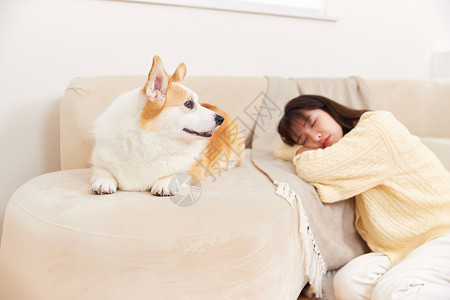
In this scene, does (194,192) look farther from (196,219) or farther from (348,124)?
(348,124)

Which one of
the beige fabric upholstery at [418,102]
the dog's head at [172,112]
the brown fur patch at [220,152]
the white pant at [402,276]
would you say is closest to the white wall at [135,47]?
the beige fabric upholstery at [418,102]

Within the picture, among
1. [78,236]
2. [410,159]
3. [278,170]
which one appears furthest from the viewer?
[278,170]

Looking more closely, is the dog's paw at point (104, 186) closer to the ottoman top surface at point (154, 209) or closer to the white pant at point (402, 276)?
the ottoman top surface at point (154, 209)

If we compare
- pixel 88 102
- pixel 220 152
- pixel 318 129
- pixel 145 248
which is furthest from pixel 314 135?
pixel 88 102

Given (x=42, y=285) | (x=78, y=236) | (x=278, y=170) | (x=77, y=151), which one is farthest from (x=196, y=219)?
(x=77, y=151)

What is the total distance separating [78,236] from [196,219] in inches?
10.8

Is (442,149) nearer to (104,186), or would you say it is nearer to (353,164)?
(353,164)

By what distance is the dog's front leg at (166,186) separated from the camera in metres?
0.99

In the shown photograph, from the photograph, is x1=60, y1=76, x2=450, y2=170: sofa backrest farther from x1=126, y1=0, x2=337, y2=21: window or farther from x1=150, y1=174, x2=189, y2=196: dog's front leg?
x1=150, y1=174, x2=189, y2=196: dog's front leg

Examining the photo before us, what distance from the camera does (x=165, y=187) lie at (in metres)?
1.00

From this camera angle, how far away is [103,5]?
5.61 ft

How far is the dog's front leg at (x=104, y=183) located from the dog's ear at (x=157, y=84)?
10.6 inches

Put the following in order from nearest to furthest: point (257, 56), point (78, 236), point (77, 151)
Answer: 1. point (78, 236)
2. point (77, 151)
3. point (257, 56)

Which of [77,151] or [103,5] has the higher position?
[103,5]
